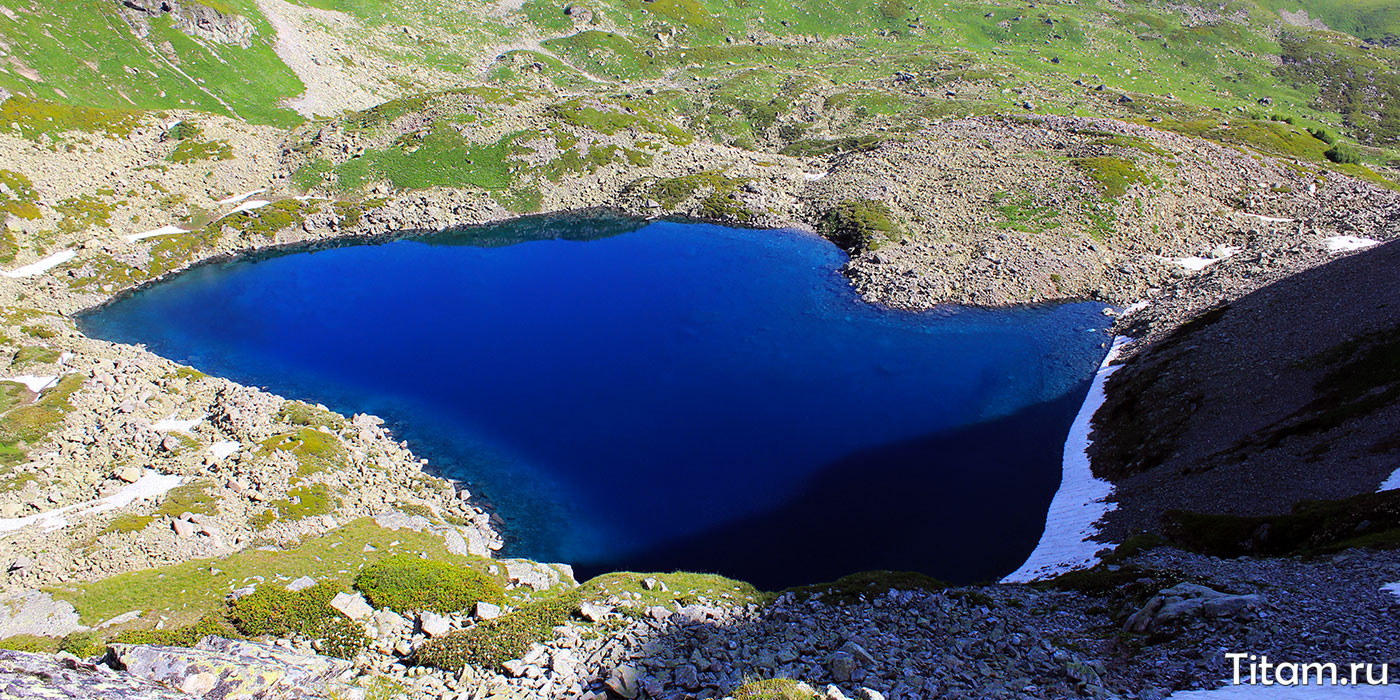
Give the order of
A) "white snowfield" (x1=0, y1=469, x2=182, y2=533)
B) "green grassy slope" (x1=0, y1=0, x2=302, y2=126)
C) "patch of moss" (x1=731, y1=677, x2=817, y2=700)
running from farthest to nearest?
"green grassy slope" (x1=0, y1=0, x2=302, y2=126)
"white snowfield" (x1=0, y1=469, x2=182, y2=533)
"patch of moss" (x1=731, y1=677, x2=817, y2=700)

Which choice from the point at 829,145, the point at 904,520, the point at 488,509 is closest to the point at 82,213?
the point at 488,509

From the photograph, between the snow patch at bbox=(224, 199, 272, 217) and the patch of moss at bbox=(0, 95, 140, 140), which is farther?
the snow patch at bbox=(224, 199, 272, 217)

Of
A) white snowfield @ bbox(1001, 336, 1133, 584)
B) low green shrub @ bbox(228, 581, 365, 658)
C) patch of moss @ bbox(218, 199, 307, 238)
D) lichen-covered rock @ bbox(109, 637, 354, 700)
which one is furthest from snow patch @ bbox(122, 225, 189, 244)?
white snowfield @ bbox(1001, 336, 1133, 584)

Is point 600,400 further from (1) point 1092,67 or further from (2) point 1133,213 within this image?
(1) point 1092,67

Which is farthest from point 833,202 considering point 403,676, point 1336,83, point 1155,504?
point 1336,83

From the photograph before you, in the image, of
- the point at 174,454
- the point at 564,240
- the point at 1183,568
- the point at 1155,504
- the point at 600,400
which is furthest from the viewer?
the point at 564,240

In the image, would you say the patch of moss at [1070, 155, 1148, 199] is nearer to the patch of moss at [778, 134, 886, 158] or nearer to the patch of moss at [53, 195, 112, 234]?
the patch of moss at [778, 134, 886, 158]

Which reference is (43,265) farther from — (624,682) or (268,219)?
(624,682)
